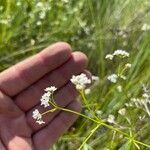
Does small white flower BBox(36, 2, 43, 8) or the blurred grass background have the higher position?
small white flower BBox(36, 2, 43, 8)

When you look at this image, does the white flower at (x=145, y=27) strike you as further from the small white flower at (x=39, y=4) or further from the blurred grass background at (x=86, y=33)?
the small white flower at (x=39, y=4)

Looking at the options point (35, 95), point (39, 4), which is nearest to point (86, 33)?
point (39, 4)

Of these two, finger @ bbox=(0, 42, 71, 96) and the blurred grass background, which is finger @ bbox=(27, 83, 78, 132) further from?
the blurred grass background

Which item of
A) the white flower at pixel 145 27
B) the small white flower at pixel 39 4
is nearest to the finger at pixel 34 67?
the white flower at pixel 145 27

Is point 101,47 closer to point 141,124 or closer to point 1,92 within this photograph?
point 141,124

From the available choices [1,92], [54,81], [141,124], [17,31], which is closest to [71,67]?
[54,81]

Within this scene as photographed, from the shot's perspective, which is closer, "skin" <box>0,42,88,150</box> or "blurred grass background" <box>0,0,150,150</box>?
"skin" <box>0,42,88,150</box>


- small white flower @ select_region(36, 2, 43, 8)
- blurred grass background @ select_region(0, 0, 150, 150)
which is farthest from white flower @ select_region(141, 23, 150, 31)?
small white flower @ select_region(36, 2, 43, 8)
